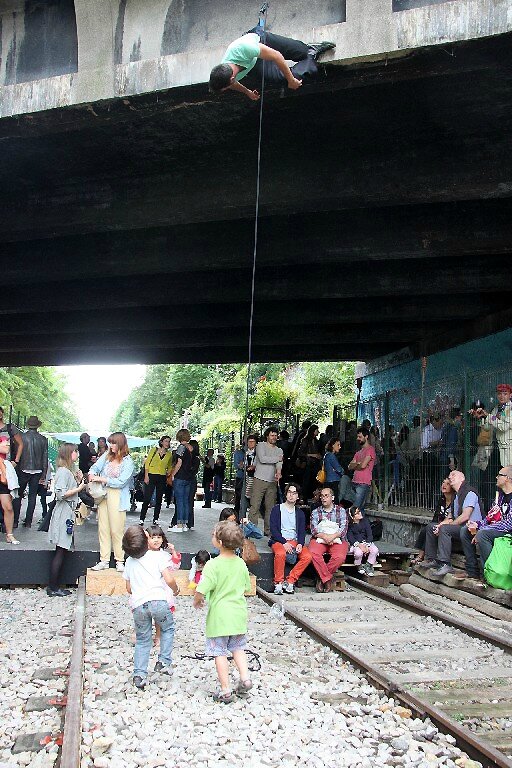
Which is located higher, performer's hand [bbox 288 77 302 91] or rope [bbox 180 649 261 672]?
performer's hand [bbox 288 77 302 91]

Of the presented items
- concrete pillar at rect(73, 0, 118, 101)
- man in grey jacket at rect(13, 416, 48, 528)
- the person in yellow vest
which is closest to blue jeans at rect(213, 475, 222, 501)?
the person in yellow vest

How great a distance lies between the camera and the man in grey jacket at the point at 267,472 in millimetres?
13391

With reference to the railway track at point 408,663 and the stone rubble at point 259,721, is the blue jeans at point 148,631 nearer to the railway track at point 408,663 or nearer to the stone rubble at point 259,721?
the stone rubble at point 259,721

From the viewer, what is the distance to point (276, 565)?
1146 cm

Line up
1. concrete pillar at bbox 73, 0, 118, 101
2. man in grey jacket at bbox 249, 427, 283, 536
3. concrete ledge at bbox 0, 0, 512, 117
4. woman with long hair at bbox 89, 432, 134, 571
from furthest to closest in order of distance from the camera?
man in grey jacket at bbox 249, 427, 283, 536 → woman with long hair at bbox 89, 432, 134, 571 → concrete pillar at bbox 73, 0, 118, 101 → concrete ledge at bbox 0, 0, 512, 117

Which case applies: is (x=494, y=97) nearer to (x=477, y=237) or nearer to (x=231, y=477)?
(x=477, y=237)

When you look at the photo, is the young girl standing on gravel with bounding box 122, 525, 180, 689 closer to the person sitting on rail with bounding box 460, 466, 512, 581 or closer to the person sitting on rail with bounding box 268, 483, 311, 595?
the person sitting on rail with bounding box 268, 483, 311, 595

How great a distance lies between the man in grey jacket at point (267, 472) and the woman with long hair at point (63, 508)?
3.63 m

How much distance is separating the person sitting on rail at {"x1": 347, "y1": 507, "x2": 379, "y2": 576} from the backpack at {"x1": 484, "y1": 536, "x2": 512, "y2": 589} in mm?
2856

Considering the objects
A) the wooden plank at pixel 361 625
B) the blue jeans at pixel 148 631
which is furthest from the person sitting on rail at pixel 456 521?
the blue jeans at pixel 148 631

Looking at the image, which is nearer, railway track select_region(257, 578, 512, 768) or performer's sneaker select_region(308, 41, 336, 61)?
railway track select_region(257, 578, 512, 768)

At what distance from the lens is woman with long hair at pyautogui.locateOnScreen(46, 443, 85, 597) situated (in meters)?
10.5

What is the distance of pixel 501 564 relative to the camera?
9758 millimetres

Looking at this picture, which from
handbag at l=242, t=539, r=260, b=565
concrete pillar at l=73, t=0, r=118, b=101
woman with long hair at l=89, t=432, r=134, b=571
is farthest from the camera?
handbag at l=242, t=539, r=260, b=565
